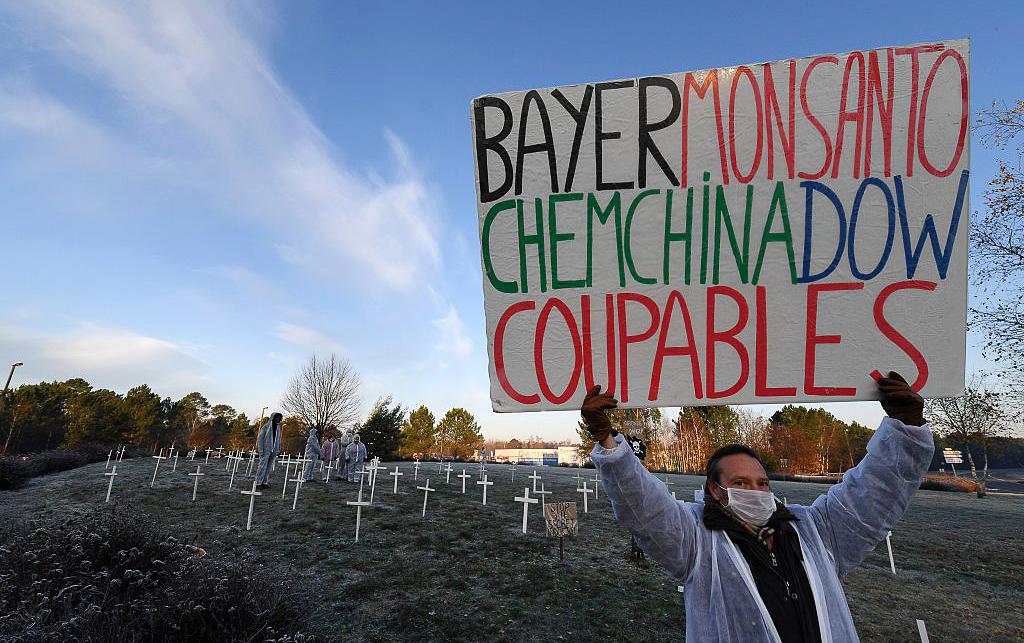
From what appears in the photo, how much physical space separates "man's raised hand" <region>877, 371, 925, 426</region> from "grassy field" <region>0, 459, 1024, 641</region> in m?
5.29

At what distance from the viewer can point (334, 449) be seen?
74.3 feet

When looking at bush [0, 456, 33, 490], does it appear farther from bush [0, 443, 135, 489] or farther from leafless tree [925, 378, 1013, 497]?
leafless tree [925, 378, 1013, 497]

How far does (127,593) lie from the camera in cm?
447

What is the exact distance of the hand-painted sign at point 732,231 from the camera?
2.22m

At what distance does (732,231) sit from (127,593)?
6.16 m

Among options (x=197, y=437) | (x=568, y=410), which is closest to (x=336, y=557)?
(x=568, y=410)

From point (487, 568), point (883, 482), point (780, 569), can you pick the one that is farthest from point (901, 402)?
point (487, 568)

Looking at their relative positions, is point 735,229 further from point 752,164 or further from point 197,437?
point 197,437

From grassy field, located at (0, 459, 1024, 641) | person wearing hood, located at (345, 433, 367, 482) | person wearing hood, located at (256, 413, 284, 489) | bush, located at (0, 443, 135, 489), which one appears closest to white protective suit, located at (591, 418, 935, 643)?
grassy field, located at (0, 459, 1024, 641)

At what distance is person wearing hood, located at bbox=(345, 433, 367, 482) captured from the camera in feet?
57.3

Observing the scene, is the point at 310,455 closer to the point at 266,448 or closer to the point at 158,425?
the point at 266,448

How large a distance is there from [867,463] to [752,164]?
1.50m

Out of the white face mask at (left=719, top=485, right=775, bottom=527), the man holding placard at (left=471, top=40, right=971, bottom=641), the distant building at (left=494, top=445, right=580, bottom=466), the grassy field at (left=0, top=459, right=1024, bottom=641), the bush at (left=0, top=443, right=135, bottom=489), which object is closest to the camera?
the white face mask at (left=719, top=485, right=775, bottom=527)

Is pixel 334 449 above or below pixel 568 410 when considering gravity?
below
